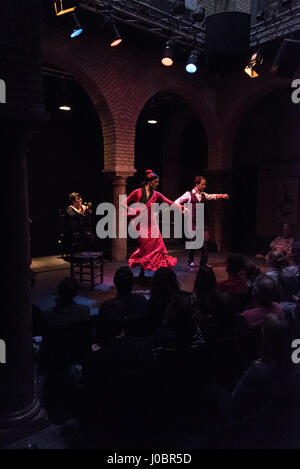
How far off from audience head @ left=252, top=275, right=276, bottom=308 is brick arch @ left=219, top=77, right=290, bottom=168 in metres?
6.15

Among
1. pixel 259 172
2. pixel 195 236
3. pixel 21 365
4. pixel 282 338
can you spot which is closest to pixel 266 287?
pixel 282 338

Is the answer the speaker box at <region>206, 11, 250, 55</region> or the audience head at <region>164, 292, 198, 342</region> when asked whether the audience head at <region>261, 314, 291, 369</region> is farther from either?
the speaker box at <region>206, 11, 250, 55</region>

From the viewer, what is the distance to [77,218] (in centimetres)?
770

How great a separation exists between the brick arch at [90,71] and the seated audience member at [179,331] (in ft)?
17.7

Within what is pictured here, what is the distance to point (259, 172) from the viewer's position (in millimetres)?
9703

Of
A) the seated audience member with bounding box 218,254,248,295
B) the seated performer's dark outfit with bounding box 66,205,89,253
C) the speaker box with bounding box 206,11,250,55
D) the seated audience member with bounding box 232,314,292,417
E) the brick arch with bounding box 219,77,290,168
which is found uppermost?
the speaker box with bounding box 206,11,250,55

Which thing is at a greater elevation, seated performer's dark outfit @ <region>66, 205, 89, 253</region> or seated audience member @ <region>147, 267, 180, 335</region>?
seated performer's dark outfit @ <region>66, 205, 89, 253</region>

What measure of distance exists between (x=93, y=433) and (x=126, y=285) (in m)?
1.23

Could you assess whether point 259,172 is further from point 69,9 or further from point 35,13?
point 35,13

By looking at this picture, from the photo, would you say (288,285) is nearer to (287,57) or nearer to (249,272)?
(249,272)

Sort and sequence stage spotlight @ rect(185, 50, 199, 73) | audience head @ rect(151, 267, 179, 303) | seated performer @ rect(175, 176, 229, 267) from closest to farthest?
audience head @ rect(151, 267, 179, 303)
seated performer @ rect(175, 176, 229, 267)
stage spotlight @ rect(185, 50, 199, 73)

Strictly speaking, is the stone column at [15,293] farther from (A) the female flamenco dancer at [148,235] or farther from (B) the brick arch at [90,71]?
(B) the brick arch at [90,71]

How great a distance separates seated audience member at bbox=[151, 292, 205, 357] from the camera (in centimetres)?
227

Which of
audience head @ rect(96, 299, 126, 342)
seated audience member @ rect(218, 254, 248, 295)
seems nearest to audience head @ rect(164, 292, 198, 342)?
audience head @ rect(96, 299, 126, 342)
